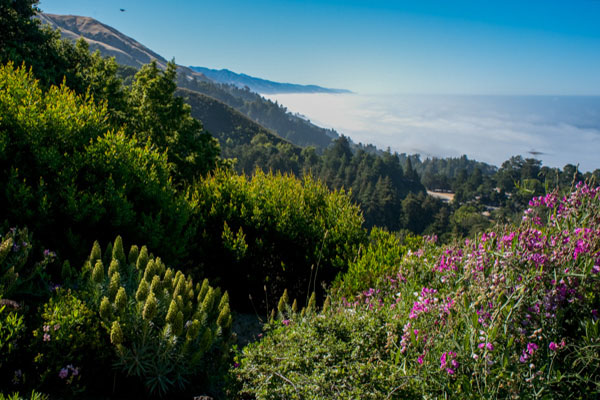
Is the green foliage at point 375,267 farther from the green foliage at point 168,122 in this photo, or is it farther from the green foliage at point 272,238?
the green foliage at point 168,122

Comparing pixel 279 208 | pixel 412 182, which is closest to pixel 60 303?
pixel 279 208

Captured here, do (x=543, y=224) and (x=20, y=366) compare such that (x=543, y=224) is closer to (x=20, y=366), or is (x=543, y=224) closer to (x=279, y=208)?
(x=279, y=208)

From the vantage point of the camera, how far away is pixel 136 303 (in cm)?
354

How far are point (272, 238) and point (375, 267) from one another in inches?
95.1

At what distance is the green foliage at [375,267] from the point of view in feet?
15.4

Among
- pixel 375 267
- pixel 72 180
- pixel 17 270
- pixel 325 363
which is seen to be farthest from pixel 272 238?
pixel 325 363

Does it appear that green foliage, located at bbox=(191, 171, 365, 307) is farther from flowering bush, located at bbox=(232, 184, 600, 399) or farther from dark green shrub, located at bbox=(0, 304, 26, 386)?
dark green shrub, located at bbox=(0, 304, 26, 386)

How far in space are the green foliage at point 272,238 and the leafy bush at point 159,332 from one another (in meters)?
2.59

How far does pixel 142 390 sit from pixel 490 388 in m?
3.07

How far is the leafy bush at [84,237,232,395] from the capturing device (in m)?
3.22

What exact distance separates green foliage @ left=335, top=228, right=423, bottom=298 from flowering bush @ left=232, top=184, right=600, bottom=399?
1519 millimetres

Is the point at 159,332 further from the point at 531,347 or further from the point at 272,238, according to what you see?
the point at 272,238

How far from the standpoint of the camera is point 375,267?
4938mm

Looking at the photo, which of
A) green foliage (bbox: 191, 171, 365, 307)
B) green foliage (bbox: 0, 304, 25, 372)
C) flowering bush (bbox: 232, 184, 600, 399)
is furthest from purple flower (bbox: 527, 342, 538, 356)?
green foliage (bbox: 191, 171, 365, 307)
